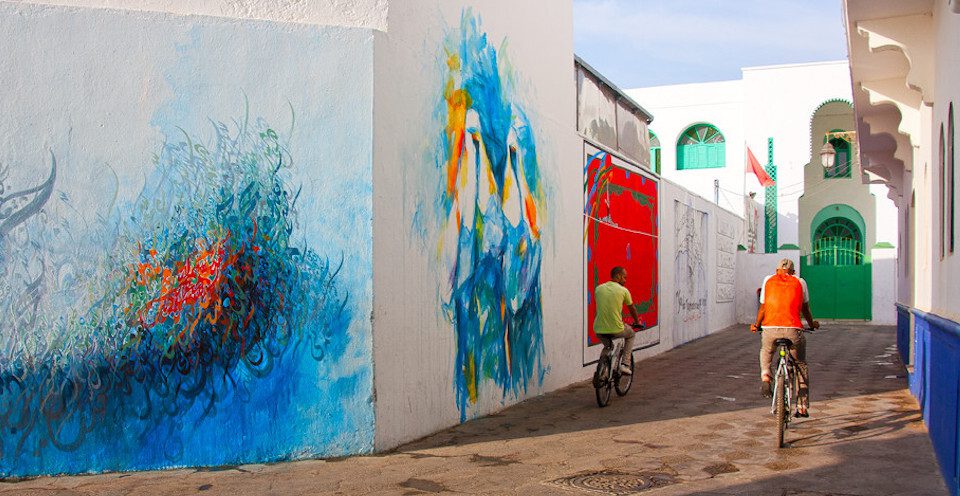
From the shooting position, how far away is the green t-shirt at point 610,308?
11094 mm

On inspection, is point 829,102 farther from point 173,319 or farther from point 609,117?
point 173,319

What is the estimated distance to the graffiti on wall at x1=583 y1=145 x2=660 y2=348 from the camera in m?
14.5

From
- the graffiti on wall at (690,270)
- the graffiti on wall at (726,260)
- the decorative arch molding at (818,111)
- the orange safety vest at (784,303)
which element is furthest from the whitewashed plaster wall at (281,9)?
the decorative arch molding at (818,111)

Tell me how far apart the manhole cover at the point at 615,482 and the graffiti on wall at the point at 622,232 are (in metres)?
6.97

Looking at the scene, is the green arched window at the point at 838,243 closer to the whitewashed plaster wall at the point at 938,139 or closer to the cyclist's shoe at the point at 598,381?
the whitewashed plaster wall at the point at 938,139

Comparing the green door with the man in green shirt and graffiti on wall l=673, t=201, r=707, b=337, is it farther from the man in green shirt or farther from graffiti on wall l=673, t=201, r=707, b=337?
the man in green shirt

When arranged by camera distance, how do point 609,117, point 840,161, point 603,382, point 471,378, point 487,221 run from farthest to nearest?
point 840,161 → point 609,117 → point 603,382 → point 487,221 → point 471,378

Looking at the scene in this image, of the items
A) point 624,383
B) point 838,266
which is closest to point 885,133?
point 624,383

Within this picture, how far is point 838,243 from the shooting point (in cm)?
3109

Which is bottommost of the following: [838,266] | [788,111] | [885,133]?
[838,266]

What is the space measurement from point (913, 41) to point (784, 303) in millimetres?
3198

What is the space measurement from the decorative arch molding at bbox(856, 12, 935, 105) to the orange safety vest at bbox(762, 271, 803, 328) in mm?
2424

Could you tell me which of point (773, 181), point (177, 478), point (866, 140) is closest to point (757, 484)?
point (177, 478)

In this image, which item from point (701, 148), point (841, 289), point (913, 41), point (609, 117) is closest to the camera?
point (913, 41)
